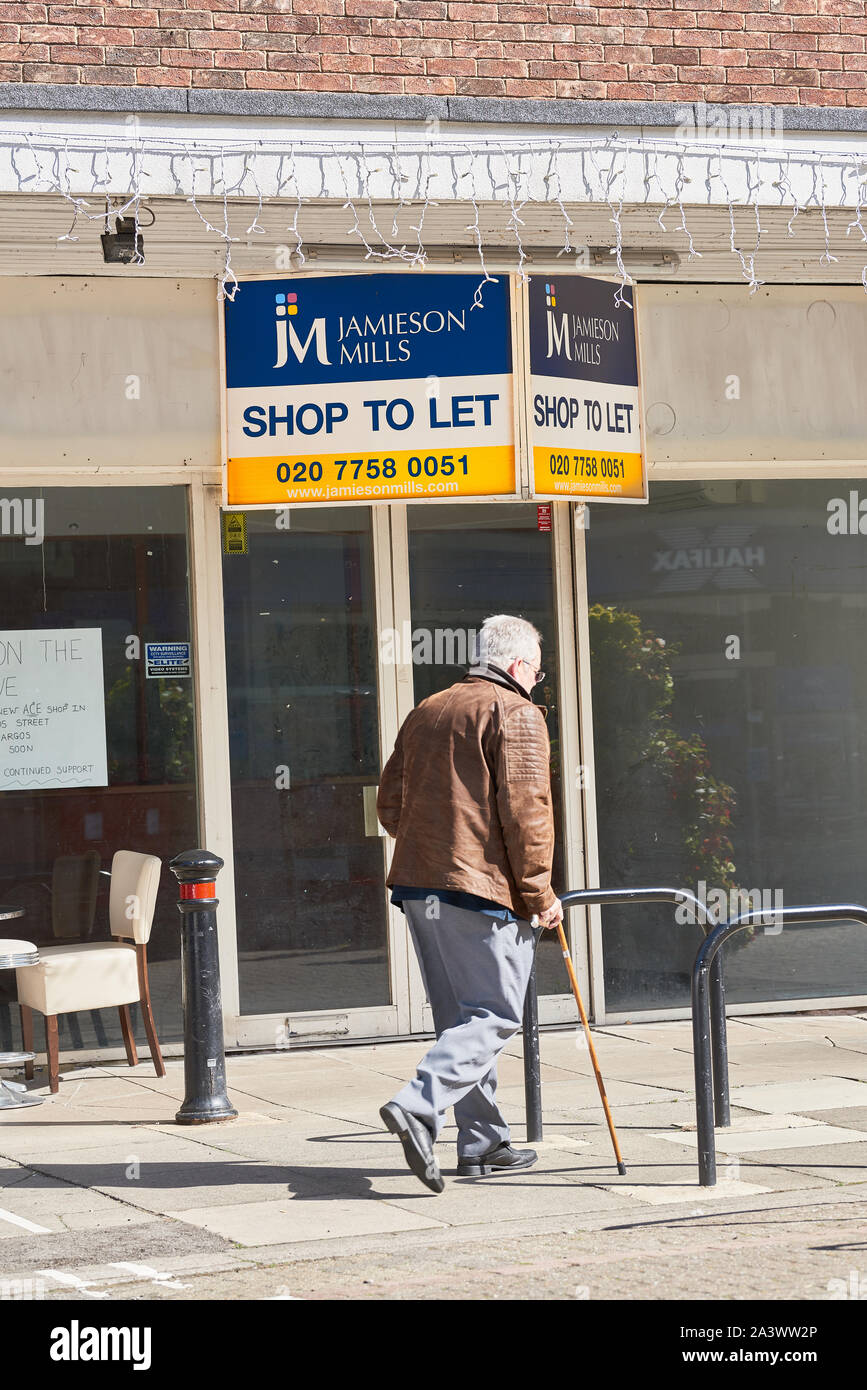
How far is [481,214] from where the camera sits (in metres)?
8.09

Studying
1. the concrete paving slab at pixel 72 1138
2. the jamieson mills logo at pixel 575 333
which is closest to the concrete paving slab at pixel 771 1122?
the concrete paving slab at pixel 72 1138

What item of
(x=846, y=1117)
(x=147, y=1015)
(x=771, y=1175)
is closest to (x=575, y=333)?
(x=147, y=1015)

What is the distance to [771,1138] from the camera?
6.61 metres

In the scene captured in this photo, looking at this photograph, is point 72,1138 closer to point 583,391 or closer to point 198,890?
point 198,890

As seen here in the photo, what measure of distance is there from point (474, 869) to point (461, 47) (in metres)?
4.18

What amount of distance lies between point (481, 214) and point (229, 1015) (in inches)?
165

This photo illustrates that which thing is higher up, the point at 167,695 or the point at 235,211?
the point at 235,211

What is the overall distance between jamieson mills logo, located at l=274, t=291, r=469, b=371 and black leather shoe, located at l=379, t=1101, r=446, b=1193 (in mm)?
4290

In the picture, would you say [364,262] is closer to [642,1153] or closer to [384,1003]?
[384,1003]

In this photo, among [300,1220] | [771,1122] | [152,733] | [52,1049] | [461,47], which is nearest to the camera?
[300,1220]

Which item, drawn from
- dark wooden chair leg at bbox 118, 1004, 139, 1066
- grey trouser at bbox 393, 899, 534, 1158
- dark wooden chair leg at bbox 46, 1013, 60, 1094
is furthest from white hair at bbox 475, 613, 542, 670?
dark wooden chair leg at bbox 118, 1004, 139, 1066

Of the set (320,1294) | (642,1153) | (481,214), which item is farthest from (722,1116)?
(481,214)

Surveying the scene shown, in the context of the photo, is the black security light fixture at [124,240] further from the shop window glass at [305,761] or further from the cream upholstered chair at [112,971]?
the cream upholstered chair at [112,971]

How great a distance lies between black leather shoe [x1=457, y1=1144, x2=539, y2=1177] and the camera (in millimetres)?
6074
